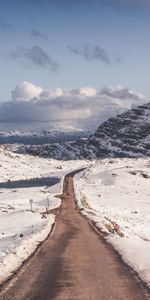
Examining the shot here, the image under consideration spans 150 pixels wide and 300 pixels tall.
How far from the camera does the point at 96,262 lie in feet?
81.0

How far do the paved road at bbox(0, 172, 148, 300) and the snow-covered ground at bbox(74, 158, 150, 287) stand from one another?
1.07 m

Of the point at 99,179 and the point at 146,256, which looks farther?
the point at 99,179

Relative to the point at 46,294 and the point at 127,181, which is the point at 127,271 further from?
the point at 127,181

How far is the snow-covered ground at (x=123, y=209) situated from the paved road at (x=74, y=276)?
1.07 metres

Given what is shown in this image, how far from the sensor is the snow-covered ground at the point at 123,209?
29031 millimetres

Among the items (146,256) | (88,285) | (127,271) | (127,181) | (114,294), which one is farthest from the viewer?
(127,181)

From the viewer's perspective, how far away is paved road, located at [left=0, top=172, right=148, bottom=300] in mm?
17156

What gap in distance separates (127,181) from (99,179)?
35.1 ft

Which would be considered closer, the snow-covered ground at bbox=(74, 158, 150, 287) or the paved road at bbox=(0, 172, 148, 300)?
the paved road at bbox=(0, 172, 148, 300)

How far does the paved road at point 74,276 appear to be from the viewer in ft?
56.3

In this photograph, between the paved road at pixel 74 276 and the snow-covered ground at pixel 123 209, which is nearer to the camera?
the paved road at pixel 74 276

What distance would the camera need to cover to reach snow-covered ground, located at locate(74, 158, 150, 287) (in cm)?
2903

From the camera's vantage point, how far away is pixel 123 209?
8356cm

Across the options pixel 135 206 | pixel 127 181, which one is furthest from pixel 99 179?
pixel 135 206
